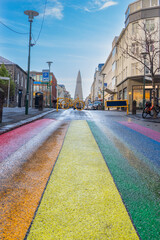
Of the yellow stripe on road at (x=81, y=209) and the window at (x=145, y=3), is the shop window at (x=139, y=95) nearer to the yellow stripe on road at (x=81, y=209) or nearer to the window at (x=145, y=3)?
the window at (x=145, y=3)

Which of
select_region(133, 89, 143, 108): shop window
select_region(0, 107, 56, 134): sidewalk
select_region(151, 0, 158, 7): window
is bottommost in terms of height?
select_region(0, 107, 56, 134): sidewalk

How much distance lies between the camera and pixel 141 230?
60.7 inches

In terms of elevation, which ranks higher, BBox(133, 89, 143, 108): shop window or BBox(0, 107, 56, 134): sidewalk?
BBox(133, 89, 143, 108): shop window

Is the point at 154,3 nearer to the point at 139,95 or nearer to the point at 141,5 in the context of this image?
the point at 141,5

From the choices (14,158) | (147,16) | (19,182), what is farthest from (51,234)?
(147,16)

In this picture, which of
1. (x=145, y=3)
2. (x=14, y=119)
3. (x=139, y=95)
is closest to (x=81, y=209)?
(x=14, y=119)

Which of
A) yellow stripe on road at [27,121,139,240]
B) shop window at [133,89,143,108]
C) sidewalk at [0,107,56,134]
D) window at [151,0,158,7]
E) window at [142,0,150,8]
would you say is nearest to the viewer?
yellow stripe on road at [27,121,139,240]

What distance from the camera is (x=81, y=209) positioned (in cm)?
184

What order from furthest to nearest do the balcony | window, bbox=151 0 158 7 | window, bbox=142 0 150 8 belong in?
window, bbox=142 0 150 8 → the balcony → window, bbox=151 0 158 7

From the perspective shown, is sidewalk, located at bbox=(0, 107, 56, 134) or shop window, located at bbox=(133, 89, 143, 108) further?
shop window, located at bbox=(133, 89, 143, 108)

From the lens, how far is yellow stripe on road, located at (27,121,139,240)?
1.51 meters

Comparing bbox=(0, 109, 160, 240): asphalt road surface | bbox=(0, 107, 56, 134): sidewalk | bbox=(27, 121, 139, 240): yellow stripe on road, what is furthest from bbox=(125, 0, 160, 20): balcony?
bbox=(27, 121, 139, 240): yellow stripe on road

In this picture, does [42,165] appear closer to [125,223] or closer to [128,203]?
[128,203]

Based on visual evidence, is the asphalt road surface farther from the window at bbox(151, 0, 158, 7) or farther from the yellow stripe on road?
the window at bbox(151, 0, 158, 7)
